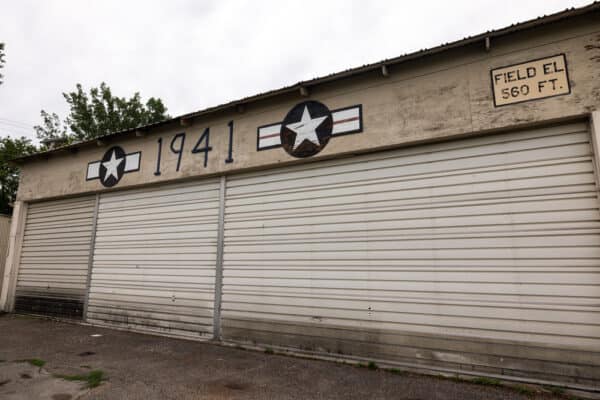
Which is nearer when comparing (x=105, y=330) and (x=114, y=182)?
(x=105, y=330)

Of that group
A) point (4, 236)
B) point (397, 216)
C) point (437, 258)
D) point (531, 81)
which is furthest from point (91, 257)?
point (531, 81)

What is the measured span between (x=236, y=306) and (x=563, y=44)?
672 centimetres

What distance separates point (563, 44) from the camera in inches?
189

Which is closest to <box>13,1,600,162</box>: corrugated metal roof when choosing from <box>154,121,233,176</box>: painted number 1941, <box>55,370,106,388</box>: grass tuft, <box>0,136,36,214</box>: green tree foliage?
<box>154,121,233,176</box>: painted number 1941

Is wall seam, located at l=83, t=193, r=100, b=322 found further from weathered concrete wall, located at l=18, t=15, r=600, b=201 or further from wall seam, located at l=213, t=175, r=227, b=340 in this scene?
wall seam, located at l=213, t=175, r=227, b=340

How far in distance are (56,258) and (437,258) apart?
10.1 metres

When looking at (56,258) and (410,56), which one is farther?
(56,258)

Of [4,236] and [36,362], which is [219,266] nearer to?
[36,362]

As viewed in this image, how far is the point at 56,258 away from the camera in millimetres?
9875

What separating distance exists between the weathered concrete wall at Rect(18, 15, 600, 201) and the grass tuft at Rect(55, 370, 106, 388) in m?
4.13

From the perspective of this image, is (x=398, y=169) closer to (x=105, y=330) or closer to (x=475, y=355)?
(x=475, y=355)

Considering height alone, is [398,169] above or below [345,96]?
below

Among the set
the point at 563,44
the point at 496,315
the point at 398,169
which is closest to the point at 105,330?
the point at 398,169

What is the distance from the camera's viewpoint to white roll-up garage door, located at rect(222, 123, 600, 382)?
4.53 meters
